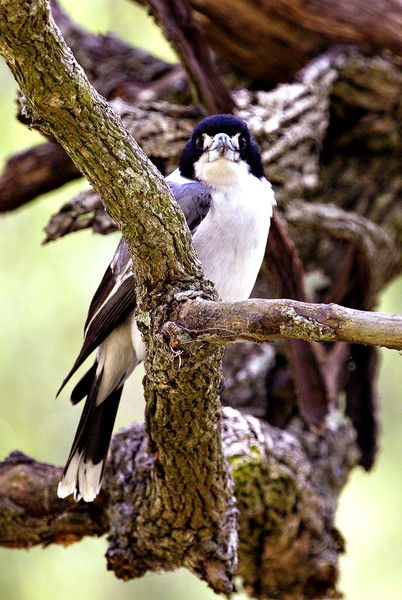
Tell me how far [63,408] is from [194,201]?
265cm

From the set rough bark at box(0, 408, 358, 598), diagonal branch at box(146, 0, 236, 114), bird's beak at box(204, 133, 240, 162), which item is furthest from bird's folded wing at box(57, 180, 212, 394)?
diagonal branch at box(146, 0, 236, 114)

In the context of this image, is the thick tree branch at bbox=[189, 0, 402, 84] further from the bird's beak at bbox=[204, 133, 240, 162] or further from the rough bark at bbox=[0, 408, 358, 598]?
the rough bark at bbox=[0, 408, 358, 598]

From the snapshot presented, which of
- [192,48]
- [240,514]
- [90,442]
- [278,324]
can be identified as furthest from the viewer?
[192,48]

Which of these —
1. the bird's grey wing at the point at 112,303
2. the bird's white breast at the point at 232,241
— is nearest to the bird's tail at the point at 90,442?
the bird's grey wing at the point at 112,303

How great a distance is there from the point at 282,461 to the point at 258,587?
615 mm

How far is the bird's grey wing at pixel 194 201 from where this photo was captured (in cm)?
295

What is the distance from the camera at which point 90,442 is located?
304cm

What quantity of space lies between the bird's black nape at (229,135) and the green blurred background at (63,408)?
6.11 ft

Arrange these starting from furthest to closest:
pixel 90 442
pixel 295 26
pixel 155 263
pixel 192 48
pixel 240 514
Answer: pixel 295 26
pixel 192 48
pixel 240 514
pixel 90 442
pixel 155 263

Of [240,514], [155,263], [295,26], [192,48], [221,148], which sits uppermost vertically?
[295,26]

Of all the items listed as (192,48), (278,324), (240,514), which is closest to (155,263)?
(278,324)

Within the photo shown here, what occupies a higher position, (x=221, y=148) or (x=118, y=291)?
(x=221, y=148)

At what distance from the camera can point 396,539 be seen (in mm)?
4961

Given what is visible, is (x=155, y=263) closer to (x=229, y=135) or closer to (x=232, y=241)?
(x=232, y=241)
